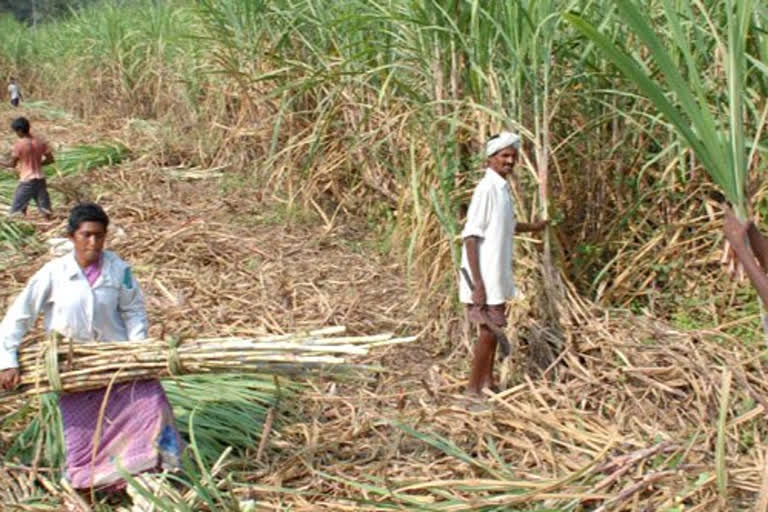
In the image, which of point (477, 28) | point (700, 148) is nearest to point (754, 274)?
point (700, 148)

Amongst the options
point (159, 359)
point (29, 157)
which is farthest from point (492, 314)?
point (29, 157)

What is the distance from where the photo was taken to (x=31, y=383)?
Answer: 2.68 metres

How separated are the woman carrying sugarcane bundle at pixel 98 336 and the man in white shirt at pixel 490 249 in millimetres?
1283

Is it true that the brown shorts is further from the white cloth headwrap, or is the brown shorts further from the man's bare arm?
the white cloth headwrap

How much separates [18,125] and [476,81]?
3.96 meters

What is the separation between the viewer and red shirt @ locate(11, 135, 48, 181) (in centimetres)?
651

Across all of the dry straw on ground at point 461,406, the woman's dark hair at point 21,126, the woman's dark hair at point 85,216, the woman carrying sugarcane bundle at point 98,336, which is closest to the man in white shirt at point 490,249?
the dry straw on ground at point 461,406

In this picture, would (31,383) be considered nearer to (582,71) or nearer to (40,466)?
(40,466)

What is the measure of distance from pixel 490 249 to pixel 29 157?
168 inches

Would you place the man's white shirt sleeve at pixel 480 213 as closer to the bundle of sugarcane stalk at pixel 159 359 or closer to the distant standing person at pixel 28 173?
the bundle of sugarcane stalk at pixel 159 359

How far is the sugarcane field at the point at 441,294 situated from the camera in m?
2.65

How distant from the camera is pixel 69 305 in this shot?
276 cm

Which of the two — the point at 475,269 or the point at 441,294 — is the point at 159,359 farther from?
the point at 441,294

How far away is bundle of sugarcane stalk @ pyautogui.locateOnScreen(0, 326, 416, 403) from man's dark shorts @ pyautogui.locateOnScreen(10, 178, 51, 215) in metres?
4.09
